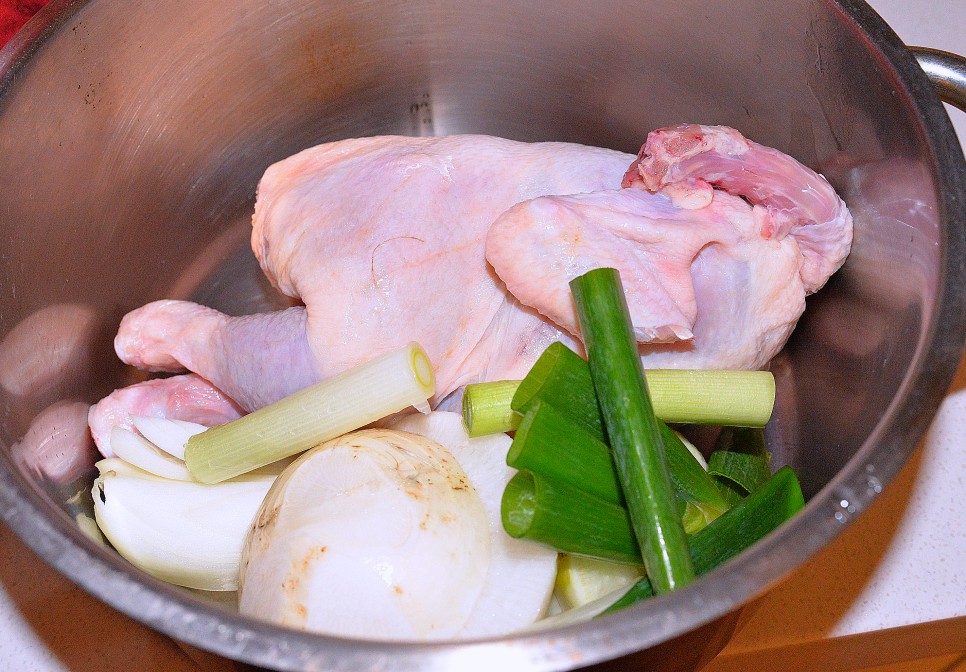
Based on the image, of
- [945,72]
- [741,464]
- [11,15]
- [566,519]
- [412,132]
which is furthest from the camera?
[412,132]

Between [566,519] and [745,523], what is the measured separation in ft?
0.85

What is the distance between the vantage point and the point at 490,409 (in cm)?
115

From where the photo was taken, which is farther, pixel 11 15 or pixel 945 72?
pixel 11 15

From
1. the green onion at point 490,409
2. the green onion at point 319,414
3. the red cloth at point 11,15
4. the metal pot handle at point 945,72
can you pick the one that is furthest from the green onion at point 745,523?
the red cloth at point 11,15

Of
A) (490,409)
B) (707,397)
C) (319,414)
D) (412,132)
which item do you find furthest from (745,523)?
(412,132)

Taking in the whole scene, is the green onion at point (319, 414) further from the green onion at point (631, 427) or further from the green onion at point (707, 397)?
the green onion at point (631, 427)

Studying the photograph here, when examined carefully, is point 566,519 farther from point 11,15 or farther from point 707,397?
point 11,15

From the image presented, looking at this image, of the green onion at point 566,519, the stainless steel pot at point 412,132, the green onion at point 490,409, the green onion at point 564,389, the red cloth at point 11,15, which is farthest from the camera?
the red cloth at point 11,15

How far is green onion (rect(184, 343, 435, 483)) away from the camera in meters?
1.12

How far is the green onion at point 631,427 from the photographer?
0.93 metres

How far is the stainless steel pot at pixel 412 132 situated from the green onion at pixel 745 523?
0.11 metres

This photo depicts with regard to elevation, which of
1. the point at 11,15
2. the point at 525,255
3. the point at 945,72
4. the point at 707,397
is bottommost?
the point at 707,397

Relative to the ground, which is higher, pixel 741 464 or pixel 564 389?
pixel 564 389

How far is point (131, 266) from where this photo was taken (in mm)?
1464
